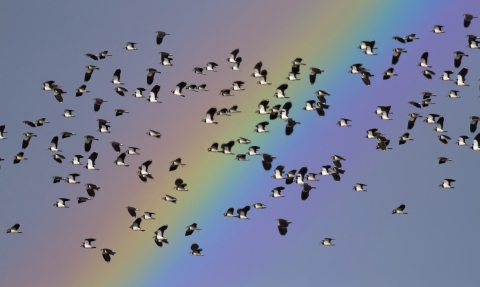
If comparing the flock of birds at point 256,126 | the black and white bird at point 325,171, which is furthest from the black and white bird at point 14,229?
the black and white bird at point 325,171

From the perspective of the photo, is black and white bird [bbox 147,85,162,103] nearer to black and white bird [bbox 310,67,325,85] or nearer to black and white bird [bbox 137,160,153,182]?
black and white bird [bbox 137,160,153,182]

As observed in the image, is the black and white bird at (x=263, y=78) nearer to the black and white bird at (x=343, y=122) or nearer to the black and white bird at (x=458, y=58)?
the black and white bird at (x=343, y=122)

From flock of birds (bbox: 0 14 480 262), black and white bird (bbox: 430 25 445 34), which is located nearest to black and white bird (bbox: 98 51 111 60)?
flock of birds (bbox: 0 14 480 262)

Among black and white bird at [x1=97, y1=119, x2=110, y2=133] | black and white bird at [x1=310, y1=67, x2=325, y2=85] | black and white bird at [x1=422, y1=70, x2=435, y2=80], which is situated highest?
black and white bird at [x1=422, y1=70, x2=435, y2=80]

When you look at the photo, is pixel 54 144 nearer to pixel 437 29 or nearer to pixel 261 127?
pixel 261 127

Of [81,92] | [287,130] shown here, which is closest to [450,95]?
[287,130]

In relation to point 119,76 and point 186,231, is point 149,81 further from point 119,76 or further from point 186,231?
point 186,231

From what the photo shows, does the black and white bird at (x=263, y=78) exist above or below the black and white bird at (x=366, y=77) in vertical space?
above

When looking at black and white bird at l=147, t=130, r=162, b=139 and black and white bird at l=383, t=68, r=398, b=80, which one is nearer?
black and white bird at l=383, t=68, r=398, b=80

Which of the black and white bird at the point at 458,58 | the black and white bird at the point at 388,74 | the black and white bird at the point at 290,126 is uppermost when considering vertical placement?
the black and white bird at the point at 458,58
